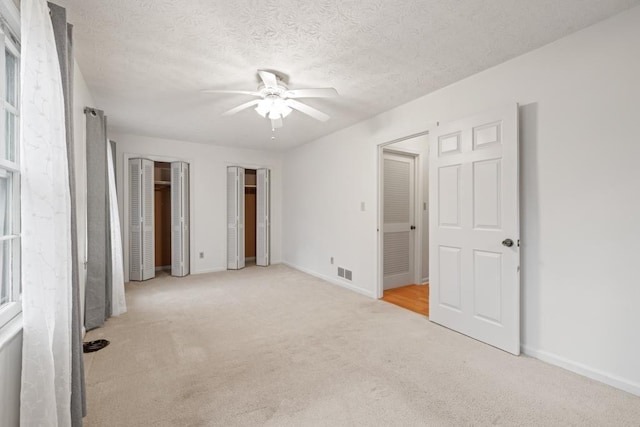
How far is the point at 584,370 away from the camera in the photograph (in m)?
2.10

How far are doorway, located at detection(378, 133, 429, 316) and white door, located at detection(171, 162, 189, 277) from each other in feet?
11.7

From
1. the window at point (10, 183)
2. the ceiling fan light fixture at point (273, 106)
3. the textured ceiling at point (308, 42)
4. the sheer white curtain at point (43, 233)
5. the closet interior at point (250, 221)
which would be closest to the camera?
the sheer white curtain at point (43, 233)

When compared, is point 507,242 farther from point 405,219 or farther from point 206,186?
point 206,186

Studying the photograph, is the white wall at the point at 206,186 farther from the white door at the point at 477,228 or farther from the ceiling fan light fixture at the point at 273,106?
the white door at the point at 477,228

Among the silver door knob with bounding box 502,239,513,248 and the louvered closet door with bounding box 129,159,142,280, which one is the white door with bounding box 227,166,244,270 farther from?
the silver door knob with bounding box 502,239,513,248

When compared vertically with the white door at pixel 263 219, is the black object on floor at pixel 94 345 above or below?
below

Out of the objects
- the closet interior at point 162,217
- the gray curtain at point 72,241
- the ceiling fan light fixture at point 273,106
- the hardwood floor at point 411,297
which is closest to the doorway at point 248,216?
the closet interior at point 162,217

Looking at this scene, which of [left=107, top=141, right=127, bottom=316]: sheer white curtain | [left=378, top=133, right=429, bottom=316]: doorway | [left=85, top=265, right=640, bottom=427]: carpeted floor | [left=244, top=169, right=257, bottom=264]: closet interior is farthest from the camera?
[left=244, top=169, right=257, bottom=264]: closet interior

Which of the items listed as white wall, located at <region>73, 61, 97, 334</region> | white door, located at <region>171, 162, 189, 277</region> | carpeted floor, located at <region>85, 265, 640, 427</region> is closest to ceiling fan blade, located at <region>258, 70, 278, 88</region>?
white wall, located at <region>73, 61, 97, 334</region>

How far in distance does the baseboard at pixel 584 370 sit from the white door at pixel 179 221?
16.6 ft

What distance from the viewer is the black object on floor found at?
2464mm

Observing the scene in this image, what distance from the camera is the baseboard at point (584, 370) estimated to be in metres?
1.90

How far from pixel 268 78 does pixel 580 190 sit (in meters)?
2.60

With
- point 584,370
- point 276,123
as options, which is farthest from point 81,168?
point 584,370
